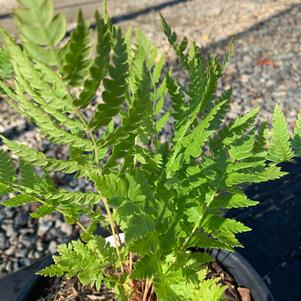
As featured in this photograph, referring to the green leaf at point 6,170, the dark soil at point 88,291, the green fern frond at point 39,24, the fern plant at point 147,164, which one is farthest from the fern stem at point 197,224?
the green fern frond at point 39,24

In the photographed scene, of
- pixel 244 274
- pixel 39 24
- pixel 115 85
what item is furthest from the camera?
pixel 244 274

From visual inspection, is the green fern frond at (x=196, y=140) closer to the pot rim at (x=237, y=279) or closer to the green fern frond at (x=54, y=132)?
the green fern frond at (x=54, y=132)

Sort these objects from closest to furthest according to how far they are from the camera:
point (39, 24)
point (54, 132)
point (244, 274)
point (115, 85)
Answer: point (39, 24), point (115, 85), point (54, 132), point (244, 274)

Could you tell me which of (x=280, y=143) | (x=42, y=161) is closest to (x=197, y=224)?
(x=280, y=143)

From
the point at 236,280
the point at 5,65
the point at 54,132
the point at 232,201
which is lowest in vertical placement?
the point at 236,280

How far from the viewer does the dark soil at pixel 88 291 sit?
0.96 metres

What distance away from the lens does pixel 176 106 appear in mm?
723

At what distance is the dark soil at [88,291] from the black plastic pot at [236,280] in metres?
0.01

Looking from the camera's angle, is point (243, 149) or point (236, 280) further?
point (236, 280)

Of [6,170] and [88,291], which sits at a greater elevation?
[6,170]

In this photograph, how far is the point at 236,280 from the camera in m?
0.98

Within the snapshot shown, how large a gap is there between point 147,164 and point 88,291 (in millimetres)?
416

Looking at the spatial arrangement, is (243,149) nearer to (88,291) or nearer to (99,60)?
(99,60)

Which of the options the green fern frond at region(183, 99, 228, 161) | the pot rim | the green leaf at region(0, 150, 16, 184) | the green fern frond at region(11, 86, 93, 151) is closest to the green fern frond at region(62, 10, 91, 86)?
the green fern frond at region(11, 86, 93, 151)
